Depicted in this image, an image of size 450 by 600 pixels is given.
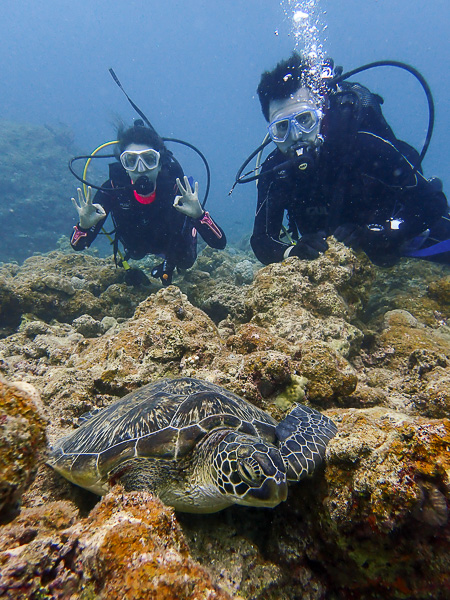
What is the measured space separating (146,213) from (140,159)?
1061 mm

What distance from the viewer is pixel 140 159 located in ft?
18.5

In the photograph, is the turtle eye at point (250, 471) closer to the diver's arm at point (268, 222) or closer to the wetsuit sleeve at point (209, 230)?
the diver's arm at point (268, 222)

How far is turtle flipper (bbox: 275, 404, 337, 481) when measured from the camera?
144 cm

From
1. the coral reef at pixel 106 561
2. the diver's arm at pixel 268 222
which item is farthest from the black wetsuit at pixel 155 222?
the coral reef at pixel 106 561

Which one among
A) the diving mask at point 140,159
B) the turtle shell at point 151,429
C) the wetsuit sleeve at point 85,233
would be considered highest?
the diving mask at point 140,159

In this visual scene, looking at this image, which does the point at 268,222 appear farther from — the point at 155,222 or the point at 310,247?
the point at 155,222

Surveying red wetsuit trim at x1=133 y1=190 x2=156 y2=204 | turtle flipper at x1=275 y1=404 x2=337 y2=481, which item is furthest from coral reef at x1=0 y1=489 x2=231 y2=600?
red wetsuit trim at x1=133 y1=190 x2=156 y2=204

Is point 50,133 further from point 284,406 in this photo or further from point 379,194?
point 284,406

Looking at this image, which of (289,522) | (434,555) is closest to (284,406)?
(289,522)

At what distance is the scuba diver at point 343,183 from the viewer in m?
4.38

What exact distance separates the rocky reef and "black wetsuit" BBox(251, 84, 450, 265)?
1.18m

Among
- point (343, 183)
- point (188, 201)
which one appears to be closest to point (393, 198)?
point (343, 183)

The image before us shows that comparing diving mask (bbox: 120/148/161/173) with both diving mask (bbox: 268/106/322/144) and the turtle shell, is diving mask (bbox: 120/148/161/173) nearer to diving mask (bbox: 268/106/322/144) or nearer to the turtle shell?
diving mask (bbox: 268/106/322/144)

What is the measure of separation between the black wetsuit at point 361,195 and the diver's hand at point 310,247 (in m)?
0.29
